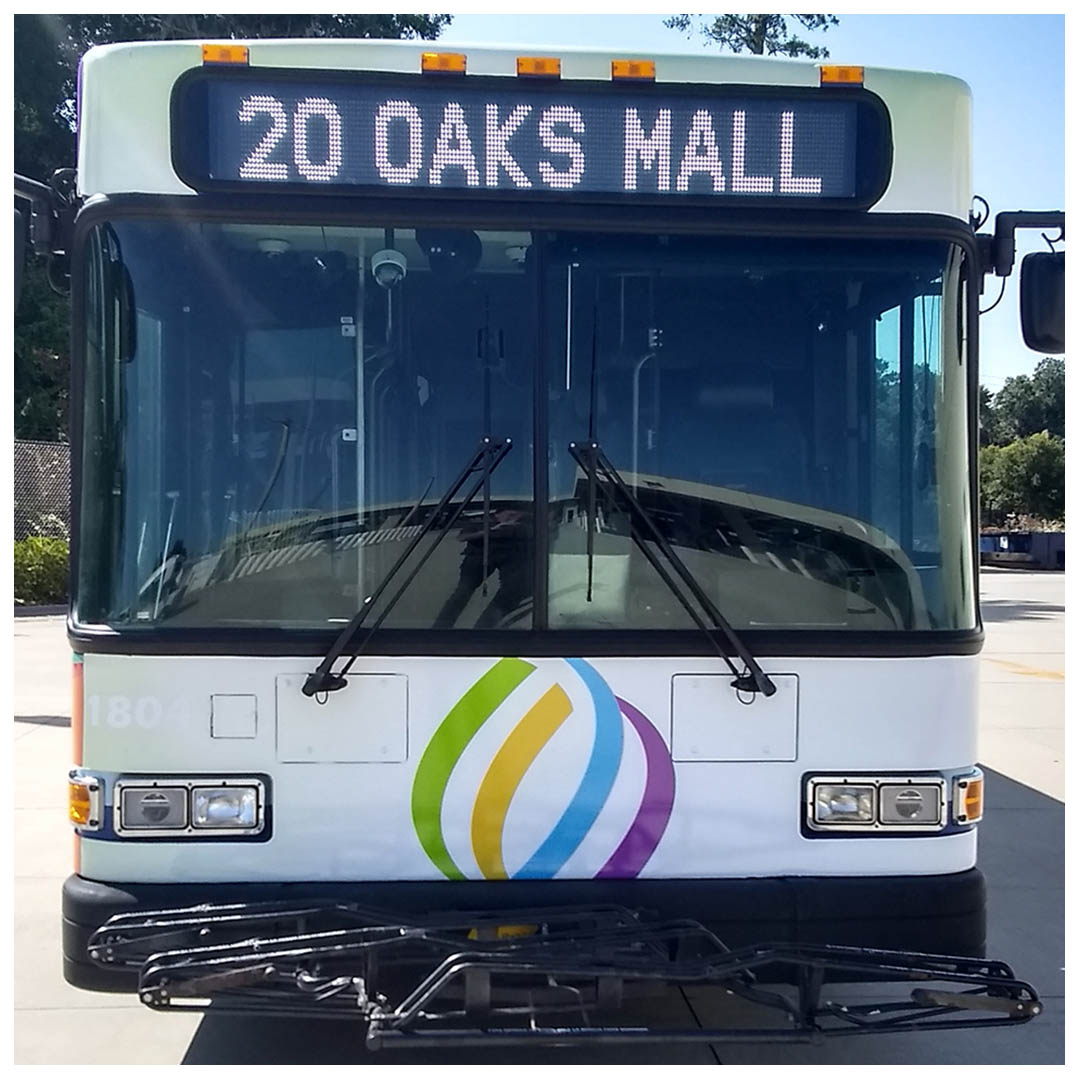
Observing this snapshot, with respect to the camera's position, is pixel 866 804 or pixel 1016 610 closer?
pixel 866 804

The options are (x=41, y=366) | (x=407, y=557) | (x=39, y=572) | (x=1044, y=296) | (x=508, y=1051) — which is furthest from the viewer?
(x=41, y=366)

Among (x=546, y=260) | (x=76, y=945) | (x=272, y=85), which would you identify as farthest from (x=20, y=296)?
(x=76, y=945)

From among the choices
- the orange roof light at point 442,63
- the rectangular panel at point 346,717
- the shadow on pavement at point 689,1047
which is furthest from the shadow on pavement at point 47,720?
the orange roof light at point 442,63

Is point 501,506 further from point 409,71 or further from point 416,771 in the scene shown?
point 409,71

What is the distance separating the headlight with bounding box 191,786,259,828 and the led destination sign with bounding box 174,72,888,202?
1651 mm

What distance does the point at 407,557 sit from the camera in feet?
10.2

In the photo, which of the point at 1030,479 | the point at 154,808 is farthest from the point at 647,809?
the point at 1030,479

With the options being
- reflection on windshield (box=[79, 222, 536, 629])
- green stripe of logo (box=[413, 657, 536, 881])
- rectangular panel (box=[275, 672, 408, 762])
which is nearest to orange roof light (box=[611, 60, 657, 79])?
reflection on windshield (box=[79, 222, 536, 629])

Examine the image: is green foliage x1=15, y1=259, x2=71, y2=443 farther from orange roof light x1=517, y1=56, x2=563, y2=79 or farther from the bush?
orange roof light x1=517, y1=56, x2=563, y2=79

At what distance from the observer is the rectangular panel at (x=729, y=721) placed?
322cm

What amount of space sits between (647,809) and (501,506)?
0.92 meters

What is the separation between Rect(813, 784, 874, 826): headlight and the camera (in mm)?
3260

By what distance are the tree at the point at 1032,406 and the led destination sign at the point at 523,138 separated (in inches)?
2525

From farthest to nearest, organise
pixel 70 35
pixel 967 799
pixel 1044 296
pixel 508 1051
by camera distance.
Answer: pixel 70 35 < pixel 508 1051 < pixel 1044 296 < pixel 967 799
